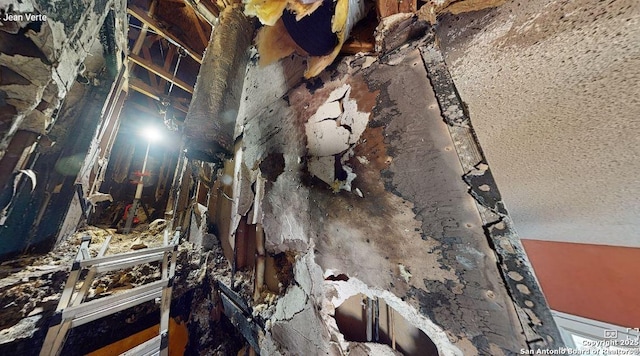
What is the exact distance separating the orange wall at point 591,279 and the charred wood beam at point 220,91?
2.62 metres

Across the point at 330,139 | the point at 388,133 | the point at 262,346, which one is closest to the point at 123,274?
the point at 262,346

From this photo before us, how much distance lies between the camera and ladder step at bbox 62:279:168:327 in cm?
175

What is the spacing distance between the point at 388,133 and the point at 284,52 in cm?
157

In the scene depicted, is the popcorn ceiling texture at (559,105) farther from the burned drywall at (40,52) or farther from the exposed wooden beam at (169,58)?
the exposed wooden beam at (169,58)

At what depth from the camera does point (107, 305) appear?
1.92 m

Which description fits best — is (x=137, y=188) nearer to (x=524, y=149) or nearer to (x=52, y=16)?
(x=52, y=16)

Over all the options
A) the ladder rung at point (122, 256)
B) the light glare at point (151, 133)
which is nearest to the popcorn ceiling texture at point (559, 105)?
the ladder rung at point (122, 256)

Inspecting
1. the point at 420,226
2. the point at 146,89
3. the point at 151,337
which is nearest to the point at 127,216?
the point at 146,89

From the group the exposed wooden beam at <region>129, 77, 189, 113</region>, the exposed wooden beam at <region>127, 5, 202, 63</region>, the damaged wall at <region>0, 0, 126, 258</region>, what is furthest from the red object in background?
the exposed wooden beam at <region>127, 5, 202, 63</region>

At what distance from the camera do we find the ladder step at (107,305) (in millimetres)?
1754

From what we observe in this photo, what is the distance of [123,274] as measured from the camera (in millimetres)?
2533

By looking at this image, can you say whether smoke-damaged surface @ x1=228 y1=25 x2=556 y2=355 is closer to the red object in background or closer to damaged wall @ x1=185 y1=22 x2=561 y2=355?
damaged wall @ x1=185 y1=22 x2=561 y2=355

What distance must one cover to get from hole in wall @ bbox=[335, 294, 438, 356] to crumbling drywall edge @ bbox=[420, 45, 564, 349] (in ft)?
1.59

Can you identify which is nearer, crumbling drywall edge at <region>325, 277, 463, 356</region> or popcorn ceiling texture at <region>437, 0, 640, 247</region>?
popcorn ceiling texture at <region>437, 0, 640, 247</region>
